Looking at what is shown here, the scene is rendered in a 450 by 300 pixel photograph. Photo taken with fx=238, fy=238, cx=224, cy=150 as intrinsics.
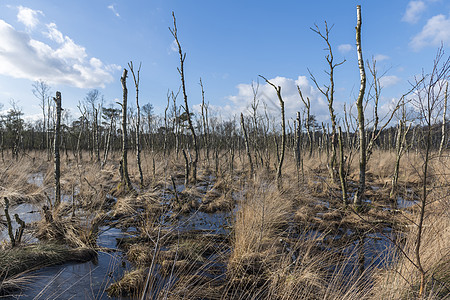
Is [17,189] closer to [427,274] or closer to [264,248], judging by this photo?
[264,248]

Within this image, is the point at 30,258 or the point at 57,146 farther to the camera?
the point at 57,146

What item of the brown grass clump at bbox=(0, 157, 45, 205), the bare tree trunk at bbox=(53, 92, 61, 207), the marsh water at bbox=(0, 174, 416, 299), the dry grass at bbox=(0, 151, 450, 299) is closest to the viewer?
the dry grass at bbox=(0, 151, 450, 299)

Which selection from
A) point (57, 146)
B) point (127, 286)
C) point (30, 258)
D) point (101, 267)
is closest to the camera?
point (127, 286)

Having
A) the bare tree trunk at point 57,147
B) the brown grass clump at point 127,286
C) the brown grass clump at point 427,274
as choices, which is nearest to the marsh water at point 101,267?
the brown grass clump at point 127,286

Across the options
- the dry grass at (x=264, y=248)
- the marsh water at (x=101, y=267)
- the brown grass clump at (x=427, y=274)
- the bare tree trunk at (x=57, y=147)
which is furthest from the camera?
the bare tree trunk at (x=57, y=147)

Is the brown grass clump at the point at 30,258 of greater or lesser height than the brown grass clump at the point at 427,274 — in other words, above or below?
below

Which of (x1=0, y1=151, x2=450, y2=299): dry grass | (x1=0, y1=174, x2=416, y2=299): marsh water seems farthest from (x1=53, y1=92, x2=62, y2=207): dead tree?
(x1=0, y1=174, x2=416, y2=299): marsh water

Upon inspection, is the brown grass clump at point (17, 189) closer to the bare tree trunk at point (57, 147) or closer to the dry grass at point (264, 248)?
the dry grass at point (264, 248)

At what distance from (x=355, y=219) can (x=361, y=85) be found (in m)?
2.94

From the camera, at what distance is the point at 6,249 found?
137 inches

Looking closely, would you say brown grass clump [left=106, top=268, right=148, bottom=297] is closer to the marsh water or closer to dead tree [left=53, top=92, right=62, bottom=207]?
the marsh water

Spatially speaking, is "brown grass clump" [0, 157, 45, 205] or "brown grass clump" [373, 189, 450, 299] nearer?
"brown grass clump" [373, 189, 450, 299]

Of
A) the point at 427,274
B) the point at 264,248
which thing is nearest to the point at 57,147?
the point at 264,248

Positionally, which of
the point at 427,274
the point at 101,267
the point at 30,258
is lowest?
the point at 101,267
